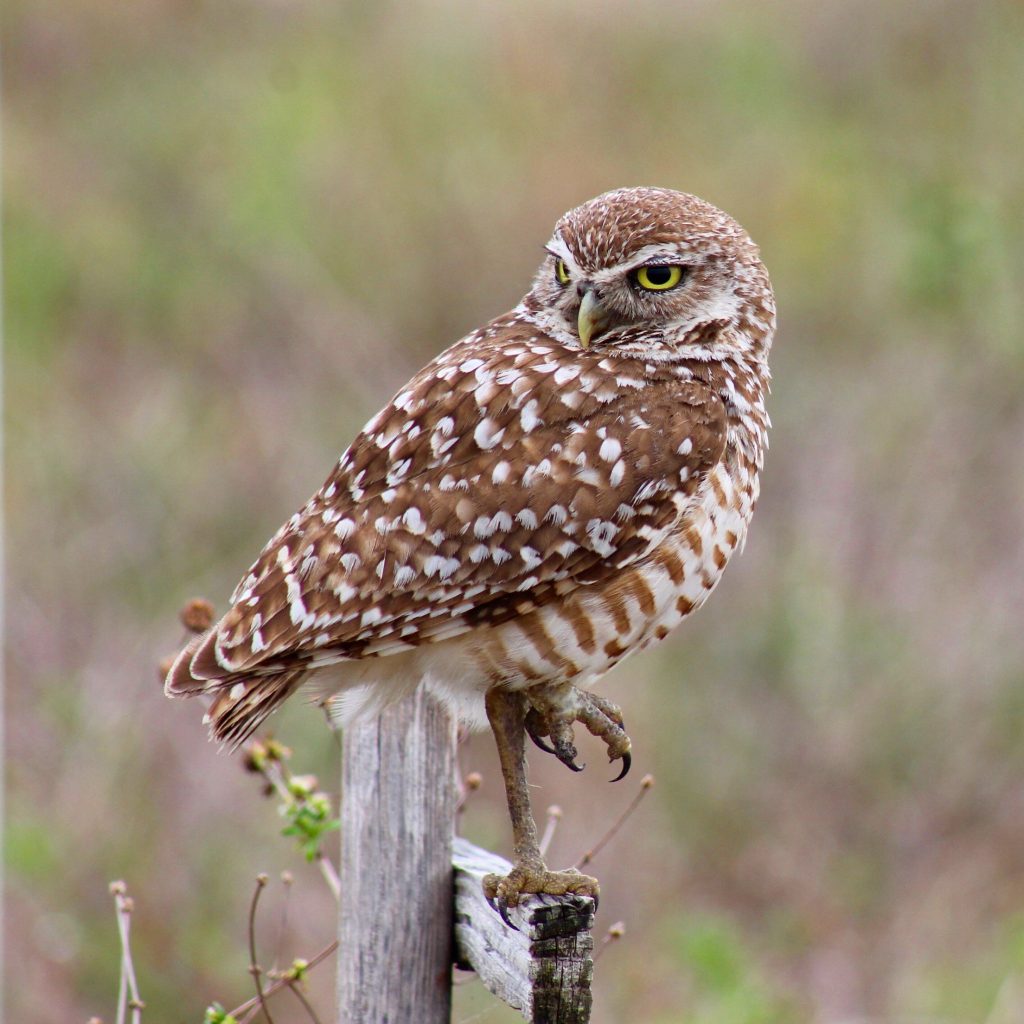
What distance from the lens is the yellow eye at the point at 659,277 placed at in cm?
319

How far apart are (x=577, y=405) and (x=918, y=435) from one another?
464 cm

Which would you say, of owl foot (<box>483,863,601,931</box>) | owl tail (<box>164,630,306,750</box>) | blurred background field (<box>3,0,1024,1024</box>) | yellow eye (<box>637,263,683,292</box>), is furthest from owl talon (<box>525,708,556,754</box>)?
blurred background field (<box>3,0,1024,1024</box>)

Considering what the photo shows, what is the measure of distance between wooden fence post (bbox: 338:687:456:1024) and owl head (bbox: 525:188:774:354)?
0.85 meters

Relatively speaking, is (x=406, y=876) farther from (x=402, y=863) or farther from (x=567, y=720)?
(x=567, y=720)

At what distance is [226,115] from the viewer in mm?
10141

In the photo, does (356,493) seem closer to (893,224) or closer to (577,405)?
(577,405)

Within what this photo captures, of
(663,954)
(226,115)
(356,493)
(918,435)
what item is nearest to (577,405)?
(356,493)

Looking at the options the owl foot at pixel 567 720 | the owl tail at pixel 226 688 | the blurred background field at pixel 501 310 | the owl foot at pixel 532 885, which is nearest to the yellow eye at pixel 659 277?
the owl foot at pixel 567 720

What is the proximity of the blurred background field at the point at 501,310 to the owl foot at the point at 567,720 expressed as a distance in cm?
198

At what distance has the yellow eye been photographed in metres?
3.19

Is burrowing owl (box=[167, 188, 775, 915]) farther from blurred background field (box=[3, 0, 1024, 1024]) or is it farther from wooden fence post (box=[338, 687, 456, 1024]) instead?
blurred background field (box=[3, 0, 1024, 1024])

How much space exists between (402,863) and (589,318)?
3.79 ft

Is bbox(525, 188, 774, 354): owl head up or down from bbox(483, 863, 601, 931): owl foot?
up

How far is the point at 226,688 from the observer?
3000 millimetres
